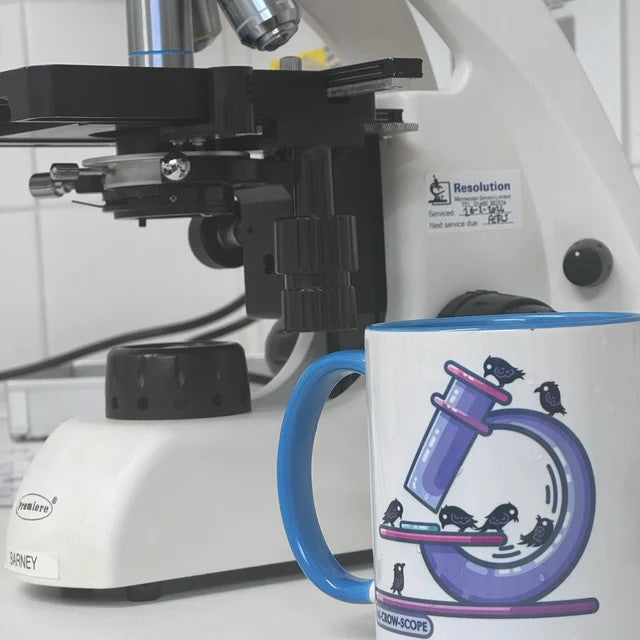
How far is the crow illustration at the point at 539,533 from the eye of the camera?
0.35 meters

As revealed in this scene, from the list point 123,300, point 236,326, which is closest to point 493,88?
point 236,326

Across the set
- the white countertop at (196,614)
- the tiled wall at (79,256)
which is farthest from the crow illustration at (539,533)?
the tiled wall at (79,256)

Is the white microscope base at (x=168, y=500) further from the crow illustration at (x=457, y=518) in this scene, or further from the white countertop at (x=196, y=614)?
the crow illustration at (x=457, y=518)

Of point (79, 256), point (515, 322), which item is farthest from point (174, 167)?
point (79, 256)

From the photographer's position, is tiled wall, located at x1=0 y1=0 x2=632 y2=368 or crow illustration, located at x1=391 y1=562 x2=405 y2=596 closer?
crow illustration, located at x1=391 y1=562 x2=405 y2=596

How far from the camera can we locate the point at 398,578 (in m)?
0.38

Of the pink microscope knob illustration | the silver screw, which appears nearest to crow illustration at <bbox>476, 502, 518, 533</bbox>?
the pink microscope knob illustration

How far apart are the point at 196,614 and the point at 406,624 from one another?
14cm

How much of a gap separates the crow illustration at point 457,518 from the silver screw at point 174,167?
202 millimetres

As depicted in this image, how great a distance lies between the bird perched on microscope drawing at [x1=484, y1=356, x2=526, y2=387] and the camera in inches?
13.9

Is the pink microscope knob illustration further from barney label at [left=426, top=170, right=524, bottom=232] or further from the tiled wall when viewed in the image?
the tiled wall

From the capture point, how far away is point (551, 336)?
0.35 m

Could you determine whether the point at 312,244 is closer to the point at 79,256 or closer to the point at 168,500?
the point at 168,500

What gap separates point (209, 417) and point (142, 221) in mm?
104
